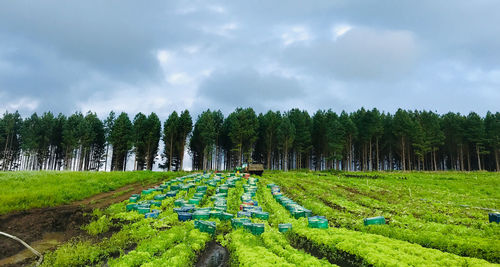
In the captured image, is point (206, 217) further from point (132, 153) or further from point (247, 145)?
point (132, 153)

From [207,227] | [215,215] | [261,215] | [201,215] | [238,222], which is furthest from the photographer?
[261,215]

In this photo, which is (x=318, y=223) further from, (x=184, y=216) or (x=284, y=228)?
(x=184, y=216)

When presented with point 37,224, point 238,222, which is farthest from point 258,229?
point 37,224

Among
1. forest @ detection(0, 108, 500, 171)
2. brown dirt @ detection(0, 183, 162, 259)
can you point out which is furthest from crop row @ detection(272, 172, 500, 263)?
forest @ detection(0, 108, 500, 171)

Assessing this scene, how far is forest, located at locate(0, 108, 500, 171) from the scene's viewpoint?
7419 centimetres

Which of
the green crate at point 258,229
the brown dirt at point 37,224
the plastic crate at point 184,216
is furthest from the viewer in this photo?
the plastic crate at point 184,216

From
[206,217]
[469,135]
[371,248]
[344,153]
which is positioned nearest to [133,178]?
[206,217]

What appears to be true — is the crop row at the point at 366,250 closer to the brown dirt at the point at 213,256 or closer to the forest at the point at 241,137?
the brown dirt at the point at 213,256

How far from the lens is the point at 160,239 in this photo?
14.1m

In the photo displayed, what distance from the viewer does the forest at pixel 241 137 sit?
74.2m

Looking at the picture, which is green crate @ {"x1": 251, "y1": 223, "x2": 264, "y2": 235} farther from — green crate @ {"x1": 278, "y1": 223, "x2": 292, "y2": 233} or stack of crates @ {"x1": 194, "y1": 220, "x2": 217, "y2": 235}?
stack of crates @ {"x1": 194, "y1": 220, "x2": 217, "y2": 235}

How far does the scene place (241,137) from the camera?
244 feet

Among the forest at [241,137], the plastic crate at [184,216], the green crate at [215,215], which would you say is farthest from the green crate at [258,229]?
the forest at [241,137]

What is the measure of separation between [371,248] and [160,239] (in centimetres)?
999
